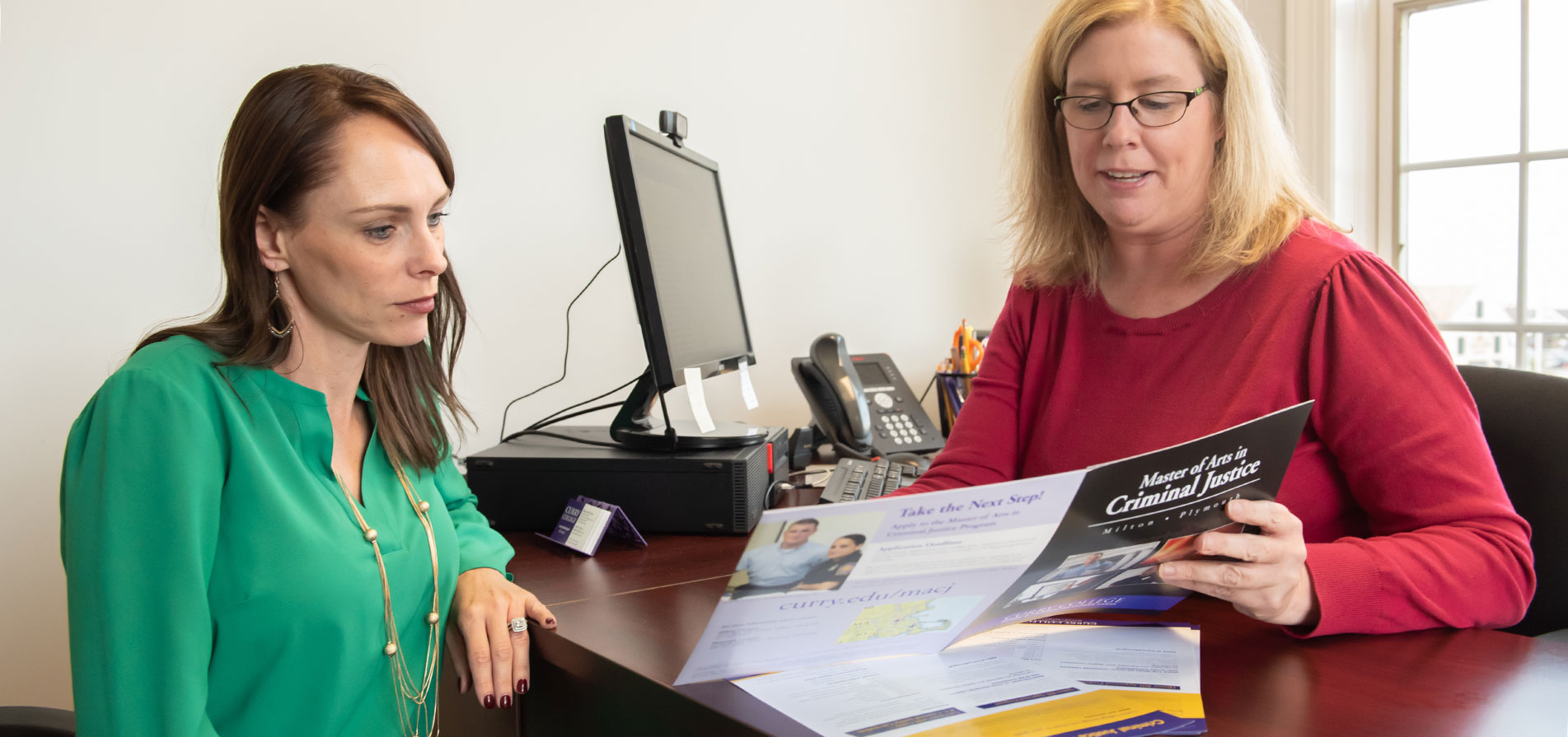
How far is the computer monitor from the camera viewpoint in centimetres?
121

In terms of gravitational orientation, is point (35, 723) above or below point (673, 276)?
below

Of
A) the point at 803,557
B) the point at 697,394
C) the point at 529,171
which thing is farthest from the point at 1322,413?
the point at 529,171

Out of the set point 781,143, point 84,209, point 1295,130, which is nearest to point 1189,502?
point 84,209

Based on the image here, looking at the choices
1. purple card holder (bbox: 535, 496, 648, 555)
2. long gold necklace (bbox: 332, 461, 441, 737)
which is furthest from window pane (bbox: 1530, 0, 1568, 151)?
long gold necklace (bbox: 332, 461, 441, 737)

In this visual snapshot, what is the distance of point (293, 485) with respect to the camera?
35.6 inches

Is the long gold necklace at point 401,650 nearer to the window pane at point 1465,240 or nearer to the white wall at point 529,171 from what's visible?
the white wall at point 529,171

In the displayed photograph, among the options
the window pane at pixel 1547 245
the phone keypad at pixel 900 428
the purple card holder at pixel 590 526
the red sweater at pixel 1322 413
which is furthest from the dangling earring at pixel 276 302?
the window pane at pixel 1547 245

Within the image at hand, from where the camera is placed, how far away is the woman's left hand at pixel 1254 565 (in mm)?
765

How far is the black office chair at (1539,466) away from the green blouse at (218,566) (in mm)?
1228

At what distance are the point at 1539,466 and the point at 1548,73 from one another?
1.65m

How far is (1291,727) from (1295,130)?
2.18 m

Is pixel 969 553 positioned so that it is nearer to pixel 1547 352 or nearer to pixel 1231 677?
pixel 1231 677

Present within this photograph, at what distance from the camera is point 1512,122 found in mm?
2289

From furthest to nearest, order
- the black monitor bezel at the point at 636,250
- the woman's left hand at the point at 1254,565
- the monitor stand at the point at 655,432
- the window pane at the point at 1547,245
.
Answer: the window pane at the point at 1547,245
the monitor stand at the point at 655,432
the black monitor bezel at the point at 636,250
the woman's left hand at the point at 1254,565
